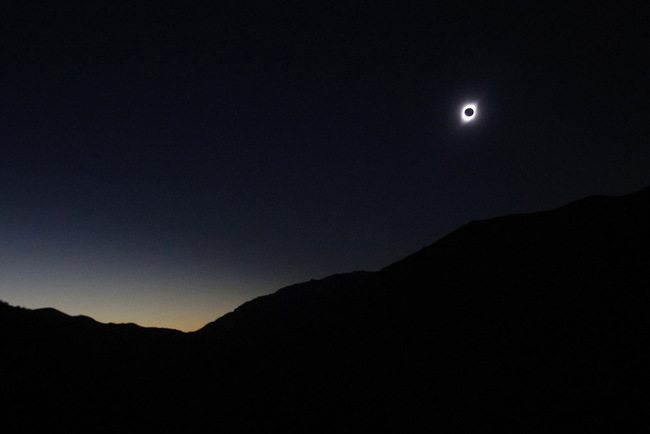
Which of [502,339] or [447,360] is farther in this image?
[447,360]

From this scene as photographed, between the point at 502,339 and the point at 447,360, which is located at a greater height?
the point at 502,339

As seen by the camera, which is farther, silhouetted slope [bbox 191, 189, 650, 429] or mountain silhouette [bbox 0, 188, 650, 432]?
silhouetted slope [bbox 191, 189, 650, 429]

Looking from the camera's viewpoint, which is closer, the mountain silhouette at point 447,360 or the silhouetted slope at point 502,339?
the mountain silhouette at point 447,360

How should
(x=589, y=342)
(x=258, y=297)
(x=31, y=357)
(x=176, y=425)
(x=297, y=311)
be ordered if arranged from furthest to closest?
(x=258, y=297) → (x=297, y=311) → (x=176, y=425) → (x=589, y=342) → (x=31, y=357)

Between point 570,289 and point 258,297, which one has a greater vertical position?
point 258,297

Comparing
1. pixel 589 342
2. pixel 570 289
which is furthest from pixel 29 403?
pixel 570 289

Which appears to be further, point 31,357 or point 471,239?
point 471,239

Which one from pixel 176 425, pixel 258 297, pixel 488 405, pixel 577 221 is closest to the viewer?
pixel 488 405

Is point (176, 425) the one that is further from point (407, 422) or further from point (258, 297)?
point (258, 297)
